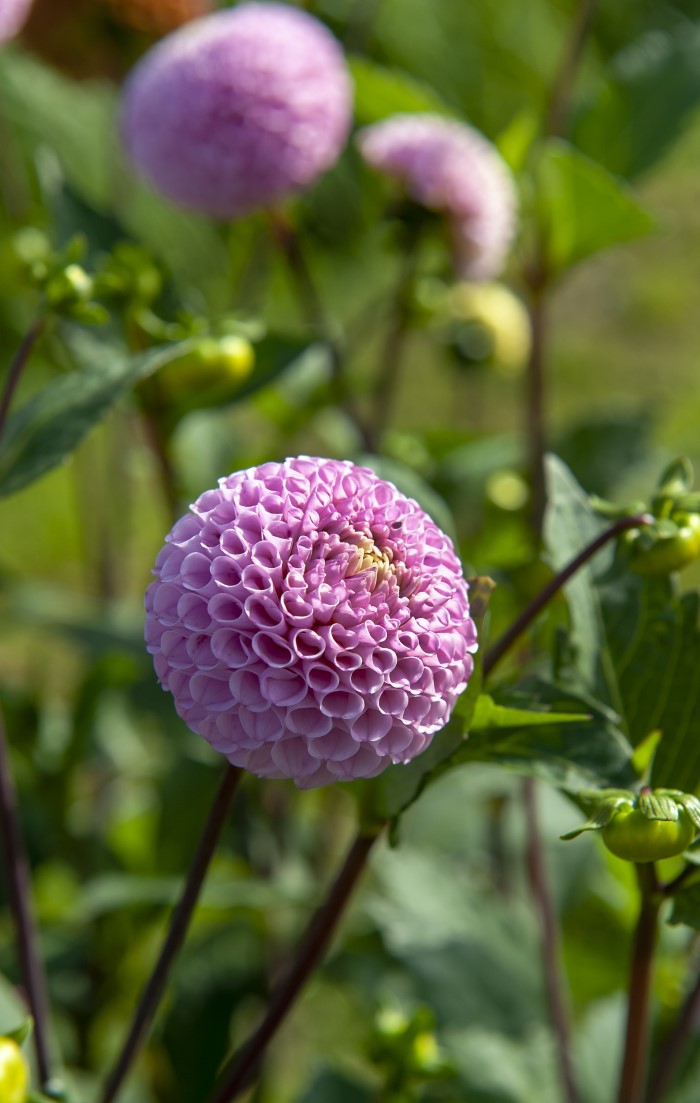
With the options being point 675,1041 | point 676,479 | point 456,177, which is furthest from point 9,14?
point 675,1041

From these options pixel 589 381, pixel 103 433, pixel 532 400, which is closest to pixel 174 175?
pixel 532 400

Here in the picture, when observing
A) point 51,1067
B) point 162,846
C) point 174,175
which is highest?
point 174,175

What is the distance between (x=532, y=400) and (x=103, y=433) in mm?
690

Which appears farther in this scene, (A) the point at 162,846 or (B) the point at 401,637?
(A) the point at 162,846

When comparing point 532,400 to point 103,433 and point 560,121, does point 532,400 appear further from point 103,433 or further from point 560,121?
point 103,433

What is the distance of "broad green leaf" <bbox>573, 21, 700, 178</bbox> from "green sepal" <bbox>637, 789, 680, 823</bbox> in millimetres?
515

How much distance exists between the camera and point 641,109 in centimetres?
77

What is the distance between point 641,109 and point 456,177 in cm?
12

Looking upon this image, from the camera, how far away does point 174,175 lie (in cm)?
73

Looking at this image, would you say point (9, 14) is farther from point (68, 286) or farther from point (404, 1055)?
point (404, 1055)

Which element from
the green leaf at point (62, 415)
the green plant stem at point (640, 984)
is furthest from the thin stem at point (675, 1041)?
the green leaf at point (62, 415)

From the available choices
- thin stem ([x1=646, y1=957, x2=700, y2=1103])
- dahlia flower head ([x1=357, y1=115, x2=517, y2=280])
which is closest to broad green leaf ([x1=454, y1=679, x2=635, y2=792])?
thin stem ([x1=646, y1=957, x2=700, y2=1103])

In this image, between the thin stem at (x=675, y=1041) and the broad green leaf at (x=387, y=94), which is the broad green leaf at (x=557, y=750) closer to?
the thin stem at (x=675, y=1041)

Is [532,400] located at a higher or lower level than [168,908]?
higher
